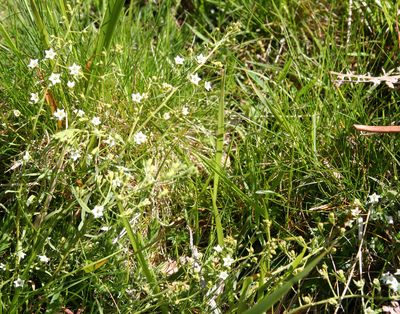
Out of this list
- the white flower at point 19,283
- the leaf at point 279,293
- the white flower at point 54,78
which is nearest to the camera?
the leaf at point 279,293

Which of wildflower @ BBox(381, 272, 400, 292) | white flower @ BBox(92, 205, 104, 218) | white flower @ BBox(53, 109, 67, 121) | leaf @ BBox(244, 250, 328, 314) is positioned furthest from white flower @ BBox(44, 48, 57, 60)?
wildflower @ BBox(381, 272, 400, 292)

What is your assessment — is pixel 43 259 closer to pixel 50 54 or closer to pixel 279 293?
pixel 50 54

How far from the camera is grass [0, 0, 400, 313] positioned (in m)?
2.47

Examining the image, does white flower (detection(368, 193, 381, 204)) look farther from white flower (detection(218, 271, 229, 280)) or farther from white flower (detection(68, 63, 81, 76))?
white flower (detection(68, 63, 81, 76))

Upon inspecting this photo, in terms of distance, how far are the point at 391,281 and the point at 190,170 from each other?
2.61 feet

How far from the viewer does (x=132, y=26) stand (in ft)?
11.0

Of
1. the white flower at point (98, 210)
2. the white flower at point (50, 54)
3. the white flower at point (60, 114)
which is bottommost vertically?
the white flower at point (98, 210)

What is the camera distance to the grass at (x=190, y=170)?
8.10ft

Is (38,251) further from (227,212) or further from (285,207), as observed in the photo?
(285,207)

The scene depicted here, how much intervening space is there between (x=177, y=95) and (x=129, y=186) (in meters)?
0.45

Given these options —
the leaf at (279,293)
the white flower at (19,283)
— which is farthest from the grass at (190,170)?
the leaf at (279,293)

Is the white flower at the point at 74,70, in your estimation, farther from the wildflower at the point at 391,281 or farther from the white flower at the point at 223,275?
the wildflower at the point at 391,281

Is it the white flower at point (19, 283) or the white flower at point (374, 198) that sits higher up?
the white flower at point (19, 283)

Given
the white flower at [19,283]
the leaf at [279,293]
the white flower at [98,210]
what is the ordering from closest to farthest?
the leaf at [279,293], the white flower at [98,210], the white flower at [19,283]
